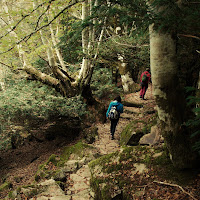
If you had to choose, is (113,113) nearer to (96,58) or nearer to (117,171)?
(117,171)

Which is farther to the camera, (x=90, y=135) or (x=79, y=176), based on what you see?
(x=90, y=135)

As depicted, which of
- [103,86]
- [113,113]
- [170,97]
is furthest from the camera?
[103,86]

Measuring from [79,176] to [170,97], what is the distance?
12.9ft

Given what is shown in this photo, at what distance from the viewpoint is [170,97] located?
8.72ft

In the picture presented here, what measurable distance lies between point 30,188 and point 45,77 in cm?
593

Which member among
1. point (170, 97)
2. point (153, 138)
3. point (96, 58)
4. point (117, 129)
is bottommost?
point (117, 129)

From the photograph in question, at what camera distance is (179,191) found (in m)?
2.66

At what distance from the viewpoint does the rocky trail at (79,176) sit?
2.88 meters

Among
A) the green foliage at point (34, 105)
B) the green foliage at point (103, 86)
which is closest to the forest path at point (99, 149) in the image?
the green foliage at point (103, 86)

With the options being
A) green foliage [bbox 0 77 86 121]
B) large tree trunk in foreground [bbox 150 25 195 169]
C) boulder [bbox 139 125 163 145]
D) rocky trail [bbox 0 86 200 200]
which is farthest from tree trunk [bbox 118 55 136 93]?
large tree trunk in foreground [bbox 150 25 195 169]

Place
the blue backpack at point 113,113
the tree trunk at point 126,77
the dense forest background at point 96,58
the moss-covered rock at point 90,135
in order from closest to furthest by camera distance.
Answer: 1. the dense forest background at point 96,58
2. the blue backpack at point 113,113
3. the moss-covered rock at point 90,135
4. the tree trunk at point 126,77

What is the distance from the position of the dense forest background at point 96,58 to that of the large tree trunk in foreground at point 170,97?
1cm

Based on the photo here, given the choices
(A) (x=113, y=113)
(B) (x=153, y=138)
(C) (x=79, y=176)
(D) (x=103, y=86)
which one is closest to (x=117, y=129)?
(A) (x=113, y=113)

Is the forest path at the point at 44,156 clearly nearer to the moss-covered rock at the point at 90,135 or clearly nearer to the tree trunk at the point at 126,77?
the moss-covered rock at the point at 90,135
